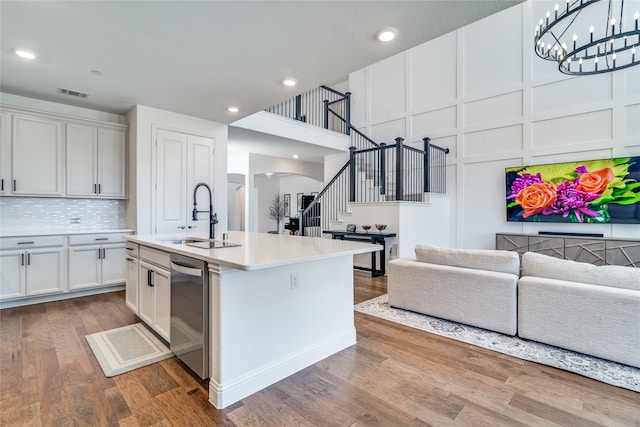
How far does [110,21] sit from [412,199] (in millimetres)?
5639

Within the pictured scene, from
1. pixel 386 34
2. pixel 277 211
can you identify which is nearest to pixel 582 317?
pixel 386 34

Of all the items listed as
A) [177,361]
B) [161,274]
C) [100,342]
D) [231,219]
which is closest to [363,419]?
[177,361]

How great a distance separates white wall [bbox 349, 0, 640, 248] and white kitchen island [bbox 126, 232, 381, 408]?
5014 millimetres

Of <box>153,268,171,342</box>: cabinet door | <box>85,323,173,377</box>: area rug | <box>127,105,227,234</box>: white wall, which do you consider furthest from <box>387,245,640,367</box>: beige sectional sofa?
<box>127,105,227,234</box>: white wall

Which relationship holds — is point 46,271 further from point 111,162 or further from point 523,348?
point 523,348

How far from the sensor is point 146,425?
1.68 m

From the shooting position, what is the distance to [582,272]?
8.39ft

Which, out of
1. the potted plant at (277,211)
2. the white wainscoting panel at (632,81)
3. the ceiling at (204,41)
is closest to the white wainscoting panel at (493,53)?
the white wainscoting panel at (632,81)

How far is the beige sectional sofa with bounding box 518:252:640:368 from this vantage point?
2.27m

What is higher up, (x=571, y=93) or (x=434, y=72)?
(x=434, y=72)

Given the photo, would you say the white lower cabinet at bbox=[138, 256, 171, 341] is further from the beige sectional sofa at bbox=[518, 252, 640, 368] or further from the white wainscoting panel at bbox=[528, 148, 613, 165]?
the white wainscoting panel at bbox=[528, 148, 613, 165]

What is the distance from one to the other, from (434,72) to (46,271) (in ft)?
26.4

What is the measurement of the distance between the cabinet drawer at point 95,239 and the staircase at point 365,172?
3422 millimetres

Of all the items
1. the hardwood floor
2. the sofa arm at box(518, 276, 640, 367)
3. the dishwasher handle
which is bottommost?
the hardwood floor
